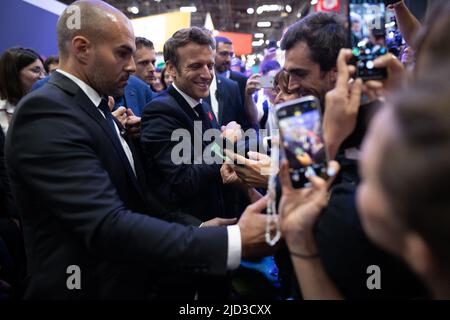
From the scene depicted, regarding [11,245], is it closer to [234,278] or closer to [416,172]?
[234,278]

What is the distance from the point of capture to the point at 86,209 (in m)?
1.04

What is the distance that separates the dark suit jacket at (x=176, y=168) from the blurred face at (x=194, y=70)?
0.65ft

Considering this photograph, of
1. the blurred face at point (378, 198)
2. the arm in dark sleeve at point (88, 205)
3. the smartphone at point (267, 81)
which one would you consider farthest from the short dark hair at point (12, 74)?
the blurred face at point (378, 198)

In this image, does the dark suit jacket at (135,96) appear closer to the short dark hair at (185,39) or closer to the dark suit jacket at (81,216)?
the short dark hair at (185,39)

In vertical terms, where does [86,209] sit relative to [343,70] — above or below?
below

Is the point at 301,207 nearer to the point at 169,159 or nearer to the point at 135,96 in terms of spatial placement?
the point at 169,159

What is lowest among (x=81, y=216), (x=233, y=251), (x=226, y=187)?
(x=226, y=187)

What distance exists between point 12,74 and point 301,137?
293 centimetres

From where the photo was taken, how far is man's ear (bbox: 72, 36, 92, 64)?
137 cm

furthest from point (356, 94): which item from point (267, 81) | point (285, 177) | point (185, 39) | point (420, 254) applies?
point (267, 81)

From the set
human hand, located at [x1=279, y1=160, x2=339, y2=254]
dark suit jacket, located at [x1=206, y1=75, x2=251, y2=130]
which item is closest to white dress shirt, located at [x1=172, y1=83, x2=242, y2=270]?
human hand, located at [x1=279, y1=160, x2=339, y2=254]
